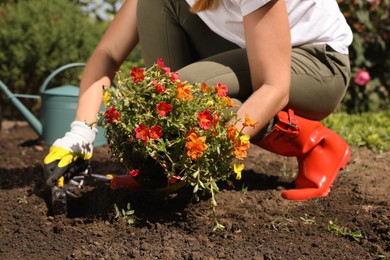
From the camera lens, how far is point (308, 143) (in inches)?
95.8

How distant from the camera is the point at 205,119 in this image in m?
1.93

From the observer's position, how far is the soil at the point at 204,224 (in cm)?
196

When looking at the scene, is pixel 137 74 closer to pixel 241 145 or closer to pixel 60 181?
pixel 241 145

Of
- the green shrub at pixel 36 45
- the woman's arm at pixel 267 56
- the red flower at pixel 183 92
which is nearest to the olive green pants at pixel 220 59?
the woman's arm at pixel 267 56

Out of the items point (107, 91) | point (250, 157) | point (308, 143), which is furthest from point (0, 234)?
point (250, 157)

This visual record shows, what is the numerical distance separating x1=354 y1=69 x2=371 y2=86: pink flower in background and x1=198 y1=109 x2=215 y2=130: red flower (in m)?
2.62

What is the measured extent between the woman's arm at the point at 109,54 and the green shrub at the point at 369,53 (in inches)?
85.1

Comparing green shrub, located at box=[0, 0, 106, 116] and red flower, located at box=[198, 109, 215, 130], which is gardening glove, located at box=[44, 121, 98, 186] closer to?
red flower, located at box=[198, 109, 215, 130]

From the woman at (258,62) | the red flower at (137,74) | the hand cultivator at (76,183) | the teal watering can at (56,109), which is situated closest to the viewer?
the red flower at (137,74)

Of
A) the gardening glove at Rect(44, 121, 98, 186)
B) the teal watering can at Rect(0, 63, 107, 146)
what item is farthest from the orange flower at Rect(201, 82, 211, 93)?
the teal watering can at Rect(0, 63, 107, 146)

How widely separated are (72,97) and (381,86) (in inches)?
92.5

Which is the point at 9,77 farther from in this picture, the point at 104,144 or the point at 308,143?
the point at 308,143

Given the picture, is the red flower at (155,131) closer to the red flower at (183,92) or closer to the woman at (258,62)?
the red flower at (183,92)

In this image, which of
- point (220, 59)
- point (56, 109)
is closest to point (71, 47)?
point (56, 109)
